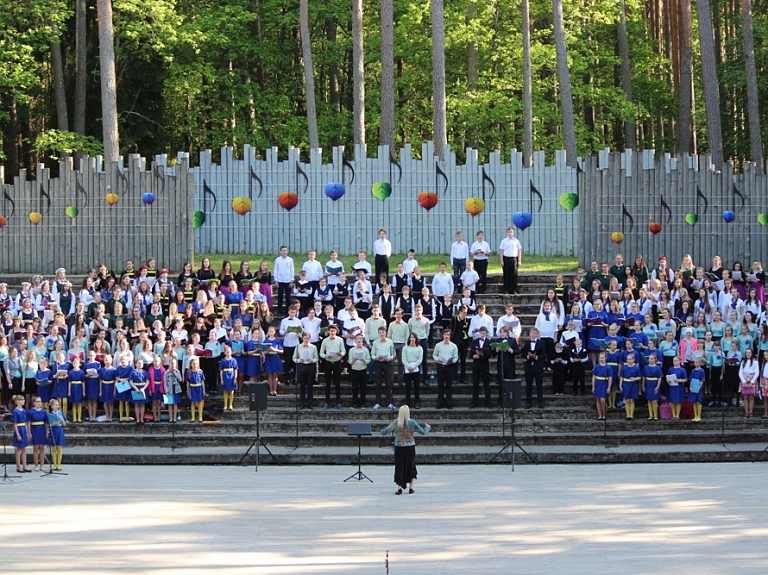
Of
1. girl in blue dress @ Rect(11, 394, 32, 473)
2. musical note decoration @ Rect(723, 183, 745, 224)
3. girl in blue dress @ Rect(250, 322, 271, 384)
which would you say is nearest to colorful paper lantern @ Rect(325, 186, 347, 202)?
girl in blue dress @ Rect(250, 322, 271, 384)

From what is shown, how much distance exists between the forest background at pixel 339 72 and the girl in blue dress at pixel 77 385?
15761 mm

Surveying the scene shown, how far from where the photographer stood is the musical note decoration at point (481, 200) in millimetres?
29672

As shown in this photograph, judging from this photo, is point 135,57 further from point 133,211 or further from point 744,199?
point 744,199

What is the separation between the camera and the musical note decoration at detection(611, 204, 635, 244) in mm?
27188

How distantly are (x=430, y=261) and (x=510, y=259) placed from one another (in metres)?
4.63

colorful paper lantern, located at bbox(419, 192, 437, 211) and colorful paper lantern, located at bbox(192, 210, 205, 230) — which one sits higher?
colorful paper lantern, located at bbox(419, 192, 437, 211)

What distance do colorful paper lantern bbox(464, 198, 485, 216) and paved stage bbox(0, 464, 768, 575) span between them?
11.7 metres

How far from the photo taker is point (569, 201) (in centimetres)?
2953

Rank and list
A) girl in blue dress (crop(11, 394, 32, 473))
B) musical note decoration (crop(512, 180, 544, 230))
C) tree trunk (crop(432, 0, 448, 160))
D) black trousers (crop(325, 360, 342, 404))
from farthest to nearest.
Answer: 1. tree trunk (crop(432, 0, 448, 160))
2. musical note decoration (crop(512, 180, 544, 230))
3. black trousers (crop(325, 360, 342, 404))
4. girl in blue dress (crop(11, 394, 32, 473))

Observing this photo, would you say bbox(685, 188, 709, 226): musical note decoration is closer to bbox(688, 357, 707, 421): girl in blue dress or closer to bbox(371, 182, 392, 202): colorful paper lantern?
bbox(371, 182, 392, 202): colorful paper lantern

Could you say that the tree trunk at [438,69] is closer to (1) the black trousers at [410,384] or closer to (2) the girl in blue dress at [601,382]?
(1) the black trousers at [410,384]

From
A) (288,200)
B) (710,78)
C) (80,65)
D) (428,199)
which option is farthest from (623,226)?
(80,65)

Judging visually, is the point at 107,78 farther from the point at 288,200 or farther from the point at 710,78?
the point at 710,78

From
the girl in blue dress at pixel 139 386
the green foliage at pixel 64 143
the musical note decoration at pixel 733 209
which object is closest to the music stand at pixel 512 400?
the girl in blue dress at pixel 139 386
